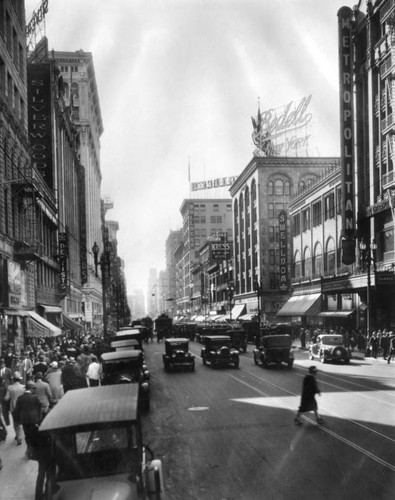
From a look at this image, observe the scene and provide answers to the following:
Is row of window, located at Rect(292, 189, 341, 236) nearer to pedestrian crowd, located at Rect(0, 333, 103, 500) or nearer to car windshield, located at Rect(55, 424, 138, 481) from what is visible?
pedestrian crowd, located at Rect(0, 333, 103, 500)

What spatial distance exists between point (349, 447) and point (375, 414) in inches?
161

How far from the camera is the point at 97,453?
763 cm

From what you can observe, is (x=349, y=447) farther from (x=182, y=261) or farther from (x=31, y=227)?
(x=182, y=261)

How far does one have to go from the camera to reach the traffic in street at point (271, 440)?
31.3ft

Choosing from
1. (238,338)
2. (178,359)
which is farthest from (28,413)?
(238,338)

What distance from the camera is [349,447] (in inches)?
468

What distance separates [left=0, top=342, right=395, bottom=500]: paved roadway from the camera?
951 cm

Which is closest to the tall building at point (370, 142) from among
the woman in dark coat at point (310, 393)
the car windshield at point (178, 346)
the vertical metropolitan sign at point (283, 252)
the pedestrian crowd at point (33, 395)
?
the car windshield at point (178, 346)

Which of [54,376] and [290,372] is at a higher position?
[54,376]

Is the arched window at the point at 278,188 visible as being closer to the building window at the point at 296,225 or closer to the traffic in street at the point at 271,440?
the building window at the point at 296,225

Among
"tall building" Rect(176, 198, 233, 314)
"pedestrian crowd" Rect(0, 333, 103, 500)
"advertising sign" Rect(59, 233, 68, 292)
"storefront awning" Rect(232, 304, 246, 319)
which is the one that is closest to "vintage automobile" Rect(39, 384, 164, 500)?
"pedestrian crowd" Rect(0, 333, 103, 500)

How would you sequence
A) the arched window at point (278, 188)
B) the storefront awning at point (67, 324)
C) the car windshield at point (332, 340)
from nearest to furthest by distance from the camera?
the car windshield at point (332, 340) → the storefront awning at point (67, 324) → the arched window at point (278, 188)

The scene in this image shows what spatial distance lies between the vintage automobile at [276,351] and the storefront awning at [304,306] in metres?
24.5

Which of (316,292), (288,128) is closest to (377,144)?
(316,292)
